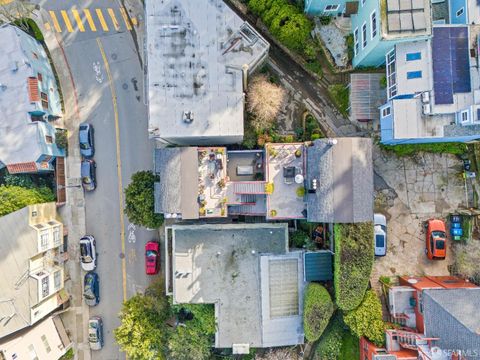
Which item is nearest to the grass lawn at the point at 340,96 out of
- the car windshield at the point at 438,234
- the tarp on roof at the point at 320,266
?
the tarp on roof at the point at 320,266

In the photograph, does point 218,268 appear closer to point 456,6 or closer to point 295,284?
point 295,284

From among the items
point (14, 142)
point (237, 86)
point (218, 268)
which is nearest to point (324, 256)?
point (218, 268)

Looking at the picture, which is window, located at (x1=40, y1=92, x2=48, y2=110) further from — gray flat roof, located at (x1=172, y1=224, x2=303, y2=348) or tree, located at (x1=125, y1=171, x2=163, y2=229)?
gray flat roof, located at (x1=172, y1=224, x2=303, y2=348)

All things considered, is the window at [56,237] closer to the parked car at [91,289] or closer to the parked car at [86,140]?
the parked car at [91,289]

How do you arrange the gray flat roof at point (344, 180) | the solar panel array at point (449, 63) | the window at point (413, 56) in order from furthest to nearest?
the window at point (413, 56)
the gray flat roof at point (344, 180)
the solar panel array at point (449, 63)

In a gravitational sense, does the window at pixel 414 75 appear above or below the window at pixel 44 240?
Result: above

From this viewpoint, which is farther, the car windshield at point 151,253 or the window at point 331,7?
the car windshield at point 151,253

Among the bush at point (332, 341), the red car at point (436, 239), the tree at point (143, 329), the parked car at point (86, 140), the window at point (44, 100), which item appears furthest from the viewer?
the parked car at point (86, 140)
